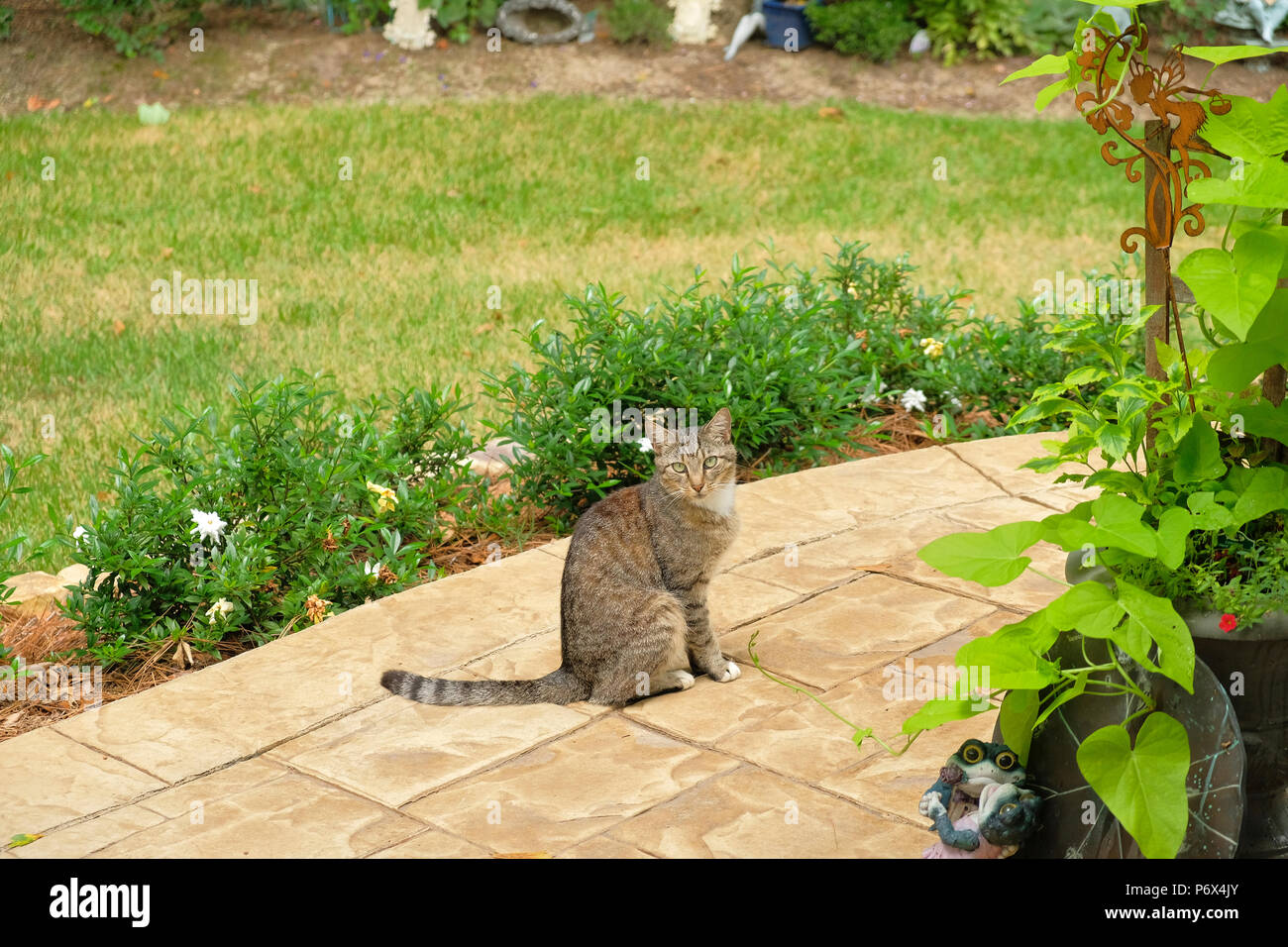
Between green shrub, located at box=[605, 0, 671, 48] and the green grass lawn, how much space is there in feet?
5.11

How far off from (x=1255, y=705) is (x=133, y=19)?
12267mm

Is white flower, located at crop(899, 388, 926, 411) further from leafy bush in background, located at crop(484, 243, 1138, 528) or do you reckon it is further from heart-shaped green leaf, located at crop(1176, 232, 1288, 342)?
heart-shaped green leaf, located at crop(1176, 232, 1288, 342)

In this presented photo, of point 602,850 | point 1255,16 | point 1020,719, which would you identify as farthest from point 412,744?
point 1255,16

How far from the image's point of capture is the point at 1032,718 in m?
3.02

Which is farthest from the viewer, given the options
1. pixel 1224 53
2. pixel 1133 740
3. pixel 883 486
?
pixel 883 486

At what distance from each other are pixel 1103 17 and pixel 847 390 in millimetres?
3506

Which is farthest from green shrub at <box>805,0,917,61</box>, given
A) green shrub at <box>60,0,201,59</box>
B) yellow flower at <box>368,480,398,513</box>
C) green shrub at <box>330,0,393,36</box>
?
yellow flower at <box>368,480,398,513</box>

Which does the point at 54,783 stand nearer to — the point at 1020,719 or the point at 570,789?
the point at 570,789

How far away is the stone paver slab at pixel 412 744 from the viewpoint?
3.66m

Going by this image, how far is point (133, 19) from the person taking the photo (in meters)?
12.5

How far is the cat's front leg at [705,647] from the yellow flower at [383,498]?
1585 millimetres

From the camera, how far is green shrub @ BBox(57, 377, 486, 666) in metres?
4.70

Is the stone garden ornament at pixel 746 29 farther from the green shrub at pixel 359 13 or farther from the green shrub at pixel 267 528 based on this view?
the green shrub at pixel 267 528
